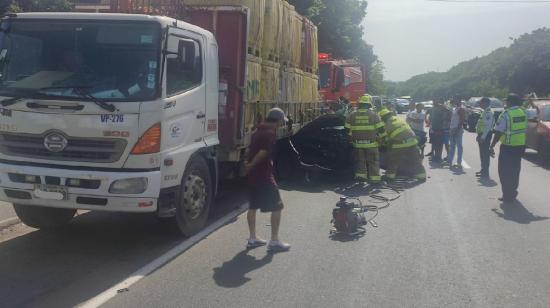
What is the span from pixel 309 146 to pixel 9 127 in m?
6.17

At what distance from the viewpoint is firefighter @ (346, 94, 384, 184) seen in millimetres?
10750

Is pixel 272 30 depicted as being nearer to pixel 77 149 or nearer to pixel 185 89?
pixel 185 89

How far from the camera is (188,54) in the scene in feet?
21.4

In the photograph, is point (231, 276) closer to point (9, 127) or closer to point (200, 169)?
point (200, 169)

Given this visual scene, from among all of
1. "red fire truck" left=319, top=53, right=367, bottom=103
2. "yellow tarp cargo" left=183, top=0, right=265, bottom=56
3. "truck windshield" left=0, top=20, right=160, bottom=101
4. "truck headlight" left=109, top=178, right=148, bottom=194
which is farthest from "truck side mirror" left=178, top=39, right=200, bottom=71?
"red fire truck" left=319, top=53, right=367, bottom=103

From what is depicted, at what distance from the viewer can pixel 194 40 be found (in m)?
6.71

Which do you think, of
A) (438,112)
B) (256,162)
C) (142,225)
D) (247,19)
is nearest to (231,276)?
(256,162)

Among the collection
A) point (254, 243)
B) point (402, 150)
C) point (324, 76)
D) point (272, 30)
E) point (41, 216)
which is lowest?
point (254, 243)

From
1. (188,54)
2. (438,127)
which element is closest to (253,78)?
(188,54)

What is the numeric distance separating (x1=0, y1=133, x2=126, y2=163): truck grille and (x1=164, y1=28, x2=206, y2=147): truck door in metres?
0.60

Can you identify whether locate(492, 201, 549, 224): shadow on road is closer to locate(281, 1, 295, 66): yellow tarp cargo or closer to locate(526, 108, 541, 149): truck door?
locate(281, 1, 295, 66): yellow tarp cargo

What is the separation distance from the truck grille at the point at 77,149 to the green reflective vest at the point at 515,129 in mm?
6434

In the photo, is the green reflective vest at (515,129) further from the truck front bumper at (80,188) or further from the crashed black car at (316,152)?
the truck front bumper at (80,188)

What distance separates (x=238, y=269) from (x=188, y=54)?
8.28ft
